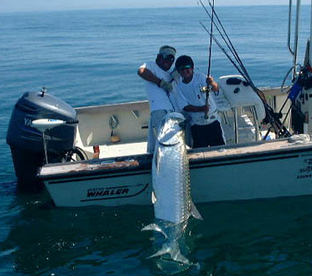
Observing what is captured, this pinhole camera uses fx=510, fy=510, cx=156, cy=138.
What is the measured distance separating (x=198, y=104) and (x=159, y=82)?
578mm

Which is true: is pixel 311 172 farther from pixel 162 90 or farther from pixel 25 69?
pixel 25 69

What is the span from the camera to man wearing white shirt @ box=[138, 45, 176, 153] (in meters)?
6.47

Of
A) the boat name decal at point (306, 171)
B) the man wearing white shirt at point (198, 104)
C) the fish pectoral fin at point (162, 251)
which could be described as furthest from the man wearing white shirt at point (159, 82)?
the boat name decal at point (306, 171)

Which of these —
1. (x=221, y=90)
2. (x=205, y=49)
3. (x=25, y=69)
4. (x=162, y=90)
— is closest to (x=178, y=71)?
(x=162, y=90)

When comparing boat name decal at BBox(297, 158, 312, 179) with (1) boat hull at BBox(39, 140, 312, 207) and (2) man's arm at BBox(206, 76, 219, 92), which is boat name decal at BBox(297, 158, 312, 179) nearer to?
(1) boat hull at BBox(39, 140, 312, 207)

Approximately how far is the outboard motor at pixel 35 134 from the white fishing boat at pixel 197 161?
0.04 feet

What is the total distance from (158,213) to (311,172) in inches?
82.4

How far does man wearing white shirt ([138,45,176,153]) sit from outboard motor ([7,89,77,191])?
4.22ft

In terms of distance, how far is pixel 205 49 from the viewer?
2470 centimetres

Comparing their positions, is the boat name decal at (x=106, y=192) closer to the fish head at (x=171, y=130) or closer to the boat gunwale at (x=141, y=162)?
the boat gunwale at (x=141, y=162)

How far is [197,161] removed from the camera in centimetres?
629

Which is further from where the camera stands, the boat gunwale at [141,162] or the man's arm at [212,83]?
the man's arm at [212,83]

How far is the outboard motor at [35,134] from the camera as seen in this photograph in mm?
6914

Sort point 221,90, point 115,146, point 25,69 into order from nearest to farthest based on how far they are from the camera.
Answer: point 221,90
point 115,146
point 25,69
